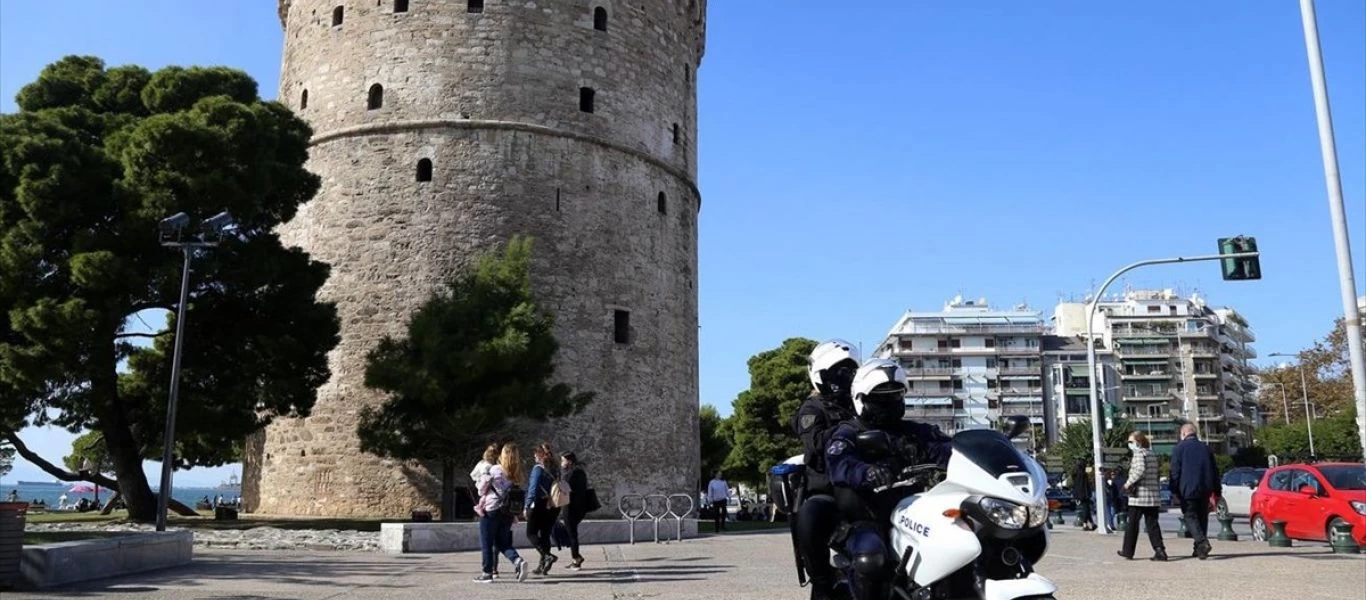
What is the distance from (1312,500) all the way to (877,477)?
33.6 ft

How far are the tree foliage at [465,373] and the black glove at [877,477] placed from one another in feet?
44.6

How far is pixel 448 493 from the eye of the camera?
1895 cm

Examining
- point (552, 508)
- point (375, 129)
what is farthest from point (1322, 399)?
point (552, 508)

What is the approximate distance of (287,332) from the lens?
17844 millimetres

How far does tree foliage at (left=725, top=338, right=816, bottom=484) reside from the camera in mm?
36500

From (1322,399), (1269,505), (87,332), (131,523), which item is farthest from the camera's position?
(1322,399)

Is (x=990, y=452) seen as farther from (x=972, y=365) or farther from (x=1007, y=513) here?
(x=972, y=365)

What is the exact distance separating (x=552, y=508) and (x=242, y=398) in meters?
9.27

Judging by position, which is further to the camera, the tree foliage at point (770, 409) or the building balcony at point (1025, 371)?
the building balcony at point (1025, 371)

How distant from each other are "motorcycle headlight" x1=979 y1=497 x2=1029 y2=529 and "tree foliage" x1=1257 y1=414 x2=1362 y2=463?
1686 inches

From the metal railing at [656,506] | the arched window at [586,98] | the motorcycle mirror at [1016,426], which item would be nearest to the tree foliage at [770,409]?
the metal railing at [656,506]

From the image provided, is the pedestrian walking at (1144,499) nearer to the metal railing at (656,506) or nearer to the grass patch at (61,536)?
the metal railing at (656,506)

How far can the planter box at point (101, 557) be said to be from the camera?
8.20 meters

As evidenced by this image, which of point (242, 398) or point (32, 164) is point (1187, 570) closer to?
point (242, 398)
